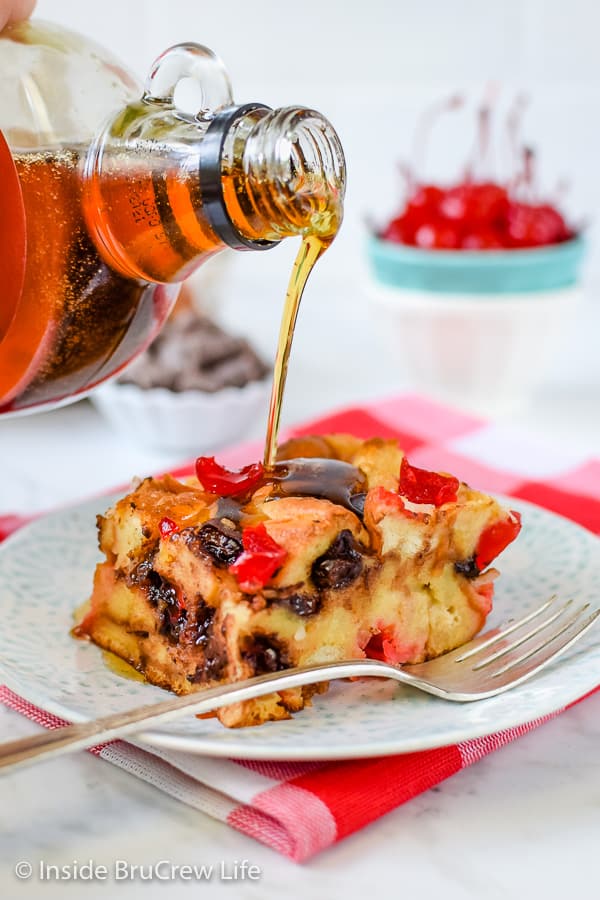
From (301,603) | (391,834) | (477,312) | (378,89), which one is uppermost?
(378,89)

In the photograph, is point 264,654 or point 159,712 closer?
point 159,712

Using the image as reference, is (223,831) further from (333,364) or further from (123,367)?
(333,364)

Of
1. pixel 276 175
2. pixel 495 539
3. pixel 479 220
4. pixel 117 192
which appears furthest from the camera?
pixel 479 220

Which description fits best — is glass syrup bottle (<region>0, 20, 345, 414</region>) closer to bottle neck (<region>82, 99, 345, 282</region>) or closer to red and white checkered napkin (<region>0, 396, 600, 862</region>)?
bottle neck (<region>82, 99, 345, 282</region>)

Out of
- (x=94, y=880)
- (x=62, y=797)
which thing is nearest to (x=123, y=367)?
(x=62, y=797)

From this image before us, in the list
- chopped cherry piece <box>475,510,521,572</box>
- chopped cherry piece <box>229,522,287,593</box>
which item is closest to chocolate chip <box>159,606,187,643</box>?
chopped cherry piece <box>229,522,287,593</box>

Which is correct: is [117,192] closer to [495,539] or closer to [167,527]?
[167,527]

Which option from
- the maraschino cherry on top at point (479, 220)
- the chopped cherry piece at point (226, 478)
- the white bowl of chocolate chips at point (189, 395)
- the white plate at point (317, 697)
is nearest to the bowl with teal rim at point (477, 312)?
the maraschino cherry on top at point (479, 220)

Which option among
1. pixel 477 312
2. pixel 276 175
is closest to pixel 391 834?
pixel 276 175
